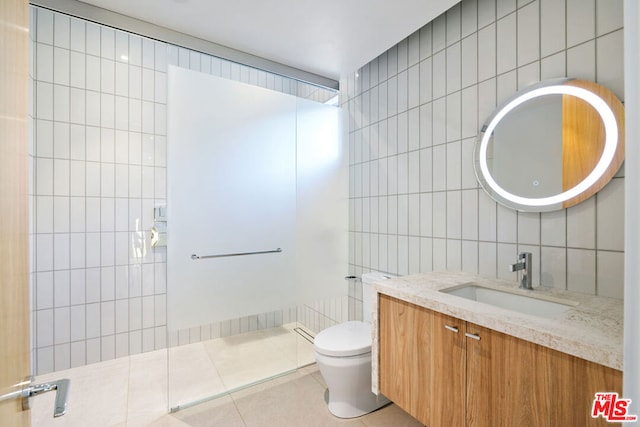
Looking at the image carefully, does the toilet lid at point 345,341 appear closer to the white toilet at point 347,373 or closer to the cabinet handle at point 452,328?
the white toilet at point 347,373

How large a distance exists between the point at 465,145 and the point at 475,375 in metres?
1.18

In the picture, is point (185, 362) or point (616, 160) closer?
point (616, 160)

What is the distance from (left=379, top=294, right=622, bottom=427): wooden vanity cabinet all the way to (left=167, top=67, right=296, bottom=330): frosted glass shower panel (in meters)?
0.96

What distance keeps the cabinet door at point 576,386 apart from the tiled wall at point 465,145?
1.92ft

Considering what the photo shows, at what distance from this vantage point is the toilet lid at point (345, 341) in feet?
5.61

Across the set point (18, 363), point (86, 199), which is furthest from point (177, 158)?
point (18, 363)

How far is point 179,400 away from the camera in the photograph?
1.85 meters

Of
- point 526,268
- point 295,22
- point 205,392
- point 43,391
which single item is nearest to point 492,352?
point 526,268

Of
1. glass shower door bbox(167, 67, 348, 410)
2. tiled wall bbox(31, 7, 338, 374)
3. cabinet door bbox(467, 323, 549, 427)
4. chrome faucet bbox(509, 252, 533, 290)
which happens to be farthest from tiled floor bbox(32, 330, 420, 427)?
chrome faucet bbox(509, 252, 533, 290)

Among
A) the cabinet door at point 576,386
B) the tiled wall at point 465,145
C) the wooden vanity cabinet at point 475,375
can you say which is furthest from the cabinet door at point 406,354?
the tiled wall at point 465,145

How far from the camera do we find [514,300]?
1382 mm

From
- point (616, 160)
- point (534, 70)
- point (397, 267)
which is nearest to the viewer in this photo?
point (616, 160)

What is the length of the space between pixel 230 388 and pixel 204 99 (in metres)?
1.88

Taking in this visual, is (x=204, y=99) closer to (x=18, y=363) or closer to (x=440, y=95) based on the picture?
(x=440, y=95)
